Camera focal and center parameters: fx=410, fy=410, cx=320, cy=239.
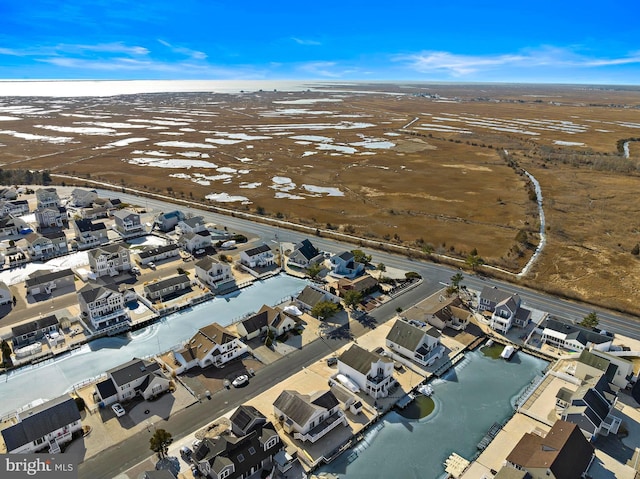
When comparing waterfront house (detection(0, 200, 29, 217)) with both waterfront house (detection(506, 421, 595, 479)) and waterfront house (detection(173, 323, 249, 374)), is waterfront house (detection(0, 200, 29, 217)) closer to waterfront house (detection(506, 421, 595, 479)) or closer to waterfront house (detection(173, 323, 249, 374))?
waterfront house (detection(173, 323, 249, 374))

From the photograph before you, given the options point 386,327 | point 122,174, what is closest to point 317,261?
point 386,327

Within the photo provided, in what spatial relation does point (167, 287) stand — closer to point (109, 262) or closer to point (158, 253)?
point (109, 262)

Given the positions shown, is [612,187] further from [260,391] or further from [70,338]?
[70,338]

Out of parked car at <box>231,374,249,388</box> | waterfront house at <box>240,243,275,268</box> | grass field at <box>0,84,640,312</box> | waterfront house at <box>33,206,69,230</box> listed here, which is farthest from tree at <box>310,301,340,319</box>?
waterfront house at <box>33,206,69,230</box>

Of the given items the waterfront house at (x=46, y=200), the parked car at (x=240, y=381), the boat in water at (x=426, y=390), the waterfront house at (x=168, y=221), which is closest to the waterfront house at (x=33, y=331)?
the parked car at (x=240, y=381)

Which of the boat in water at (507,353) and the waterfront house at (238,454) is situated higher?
the waterfront house at (238,454)

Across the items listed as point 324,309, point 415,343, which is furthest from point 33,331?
point 415,343

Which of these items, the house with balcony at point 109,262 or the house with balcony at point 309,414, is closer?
the house with balcony at point 309,414

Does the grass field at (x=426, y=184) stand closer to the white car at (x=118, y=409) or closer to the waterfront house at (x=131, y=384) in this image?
the waterfront house at (x=131, y=384)
